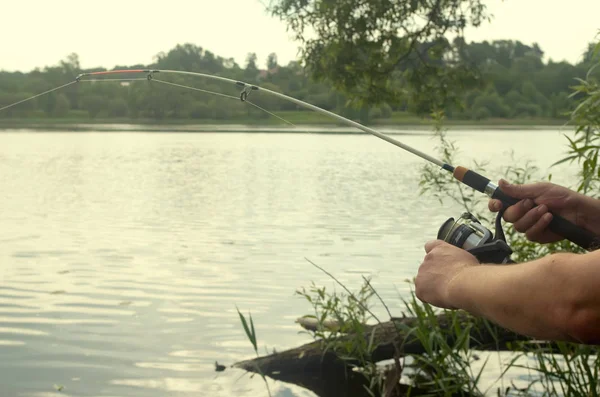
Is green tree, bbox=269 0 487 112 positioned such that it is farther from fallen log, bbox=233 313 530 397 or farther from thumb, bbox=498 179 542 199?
thumb, bbox=498 179 542 199

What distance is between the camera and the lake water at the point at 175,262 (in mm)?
7648

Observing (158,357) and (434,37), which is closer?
(158,357)

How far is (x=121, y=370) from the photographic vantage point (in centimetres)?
749

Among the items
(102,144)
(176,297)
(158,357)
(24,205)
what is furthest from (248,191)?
(102,144)

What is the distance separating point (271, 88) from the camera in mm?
12047

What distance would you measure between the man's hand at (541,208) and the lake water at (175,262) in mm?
4361

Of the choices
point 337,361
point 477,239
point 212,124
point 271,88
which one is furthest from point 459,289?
point 212,124

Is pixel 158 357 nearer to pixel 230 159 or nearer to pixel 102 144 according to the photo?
pixel 230 159

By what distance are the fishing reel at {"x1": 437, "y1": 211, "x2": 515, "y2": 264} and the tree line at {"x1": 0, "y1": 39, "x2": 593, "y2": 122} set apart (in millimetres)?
1835

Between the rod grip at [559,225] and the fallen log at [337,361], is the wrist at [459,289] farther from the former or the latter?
the fallen log at [337,361]

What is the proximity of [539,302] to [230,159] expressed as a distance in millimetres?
34930

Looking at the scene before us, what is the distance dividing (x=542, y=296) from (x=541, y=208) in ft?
3.50

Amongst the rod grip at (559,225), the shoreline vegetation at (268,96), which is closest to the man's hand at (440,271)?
the rod grip at (559,225)

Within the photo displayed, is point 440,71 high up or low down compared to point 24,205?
up
